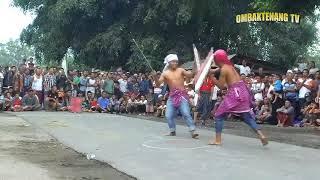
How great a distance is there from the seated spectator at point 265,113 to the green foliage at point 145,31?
984cm

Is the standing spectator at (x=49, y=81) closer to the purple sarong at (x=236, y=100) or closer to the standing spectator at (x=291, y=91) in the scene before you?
the standing spectator at (x=291, y=91)

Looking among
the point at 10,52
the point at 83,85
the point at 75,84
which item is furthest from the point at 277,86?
the point at 10,52

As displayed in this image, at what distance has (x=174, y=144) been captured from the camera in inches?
400

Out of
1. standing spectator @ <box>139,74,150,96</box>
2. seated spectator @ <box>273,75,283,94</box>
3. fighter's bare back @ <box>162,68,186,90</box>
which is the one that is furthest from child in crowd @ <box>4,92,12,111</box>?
fighter's bare back @ <box>162,68,186,90</box>

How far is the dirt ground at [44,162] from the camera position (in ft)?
23.4

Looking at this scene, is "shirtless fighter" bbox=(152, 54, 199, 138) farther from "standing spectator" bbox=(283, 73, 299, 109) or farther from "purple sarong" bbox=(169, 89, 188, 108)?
"standing spectator" bbox=(283, 73, 299, 109)

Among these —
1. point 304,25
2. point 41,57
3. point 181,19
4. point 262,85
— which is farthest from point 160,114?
point 304,25

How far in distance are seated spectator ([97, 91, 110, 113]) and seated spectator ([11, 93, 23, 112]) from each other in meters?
3.13

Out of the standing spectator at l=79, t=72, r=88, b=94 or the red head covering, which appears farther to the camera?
the standing spectator at l=79, t=72, r=88, b=94

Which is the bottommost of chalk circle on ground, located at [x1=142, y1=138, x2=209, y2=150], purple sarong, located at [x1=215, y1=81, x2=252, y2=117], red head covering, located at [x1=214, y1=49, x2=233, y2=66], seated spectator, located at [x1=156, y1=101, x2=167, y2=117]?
chalk circle on ground, located at [x1=142, y1=138, x2=209, y2=150]

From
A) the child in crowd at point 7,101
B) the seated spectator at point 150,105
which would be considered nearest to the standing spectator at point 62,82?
the child in crowd at point 7,101

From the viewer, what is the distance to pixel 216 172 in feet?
23.7

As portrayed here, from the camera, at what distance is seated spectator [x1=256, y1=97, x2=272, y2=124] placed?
1759cm

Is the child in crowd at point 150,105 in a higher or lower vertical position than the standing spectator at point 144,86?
lower
